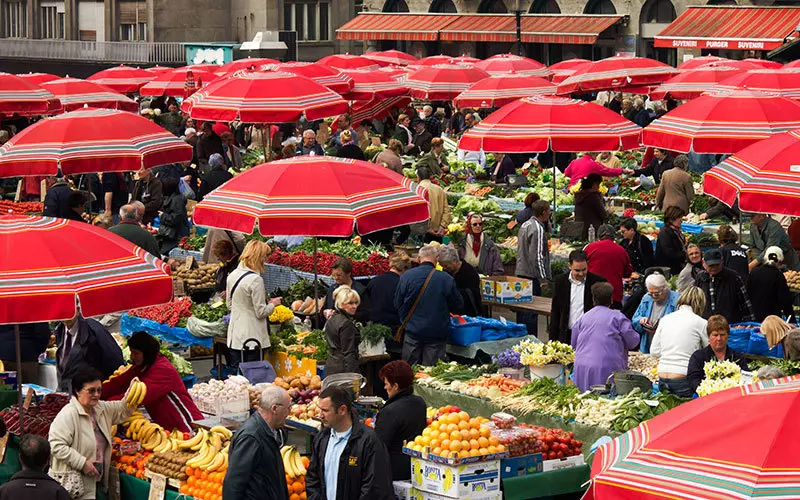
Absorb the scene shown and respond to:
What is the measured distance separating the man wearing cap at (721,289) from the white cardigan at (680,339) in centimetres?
177

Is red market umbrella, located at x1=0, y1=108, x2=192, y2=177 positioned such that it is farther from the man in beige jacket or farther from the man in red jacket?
the man in beige jacket

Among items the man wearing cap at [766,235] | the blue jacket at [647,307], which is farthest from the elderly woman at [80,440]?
the man wearing cap at [766,235]

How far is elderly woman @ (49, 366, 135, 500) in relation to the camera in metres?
10.0

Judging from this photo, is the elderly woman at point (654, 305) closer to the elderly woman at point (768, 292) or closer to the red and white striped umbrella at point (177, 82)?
the elderly woman at point (768, 292)

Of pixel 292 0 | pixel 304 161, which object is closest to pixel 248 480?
pixel 304 161

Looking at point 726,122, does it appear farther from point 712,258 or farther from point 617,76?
point 617,76

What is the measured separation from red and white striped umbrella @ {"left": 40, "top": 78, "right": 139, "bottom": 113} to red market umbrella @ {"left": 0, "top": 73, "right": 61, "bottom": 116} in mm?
2644

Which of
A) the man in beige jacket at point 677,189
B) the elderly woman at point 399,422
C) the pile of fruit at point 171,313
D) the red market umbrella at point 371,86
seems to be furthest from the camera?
the red market umbrella at point 371,86

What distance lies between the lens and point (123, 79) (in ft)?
110

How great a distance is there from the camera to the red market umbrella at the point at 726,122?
16.8m

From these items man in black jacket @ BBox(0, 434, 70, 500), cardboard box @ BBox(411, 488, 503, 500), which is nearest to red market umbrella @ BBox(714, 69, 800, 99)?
cardboard box @ BBox(411, 488, 503, 500)

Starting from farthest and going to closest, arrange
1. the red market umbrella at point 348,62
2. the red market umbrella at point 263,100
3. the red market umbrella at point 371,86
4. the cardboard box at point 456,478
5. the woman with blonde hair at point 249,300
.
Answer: the red market umbrella at point 348,62, the red market umbrella at point 371,86, the red market umbrella at point 263,100, the woman with blonde hair at point 249,300, the cardboard box at point 456,478

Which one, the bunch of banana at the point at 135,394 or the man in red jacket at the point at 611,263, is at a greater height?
the man in red jacket at the point at 611,263

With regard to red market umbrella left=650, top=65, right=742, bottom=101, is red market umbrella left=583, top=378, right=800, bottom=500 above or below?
below
